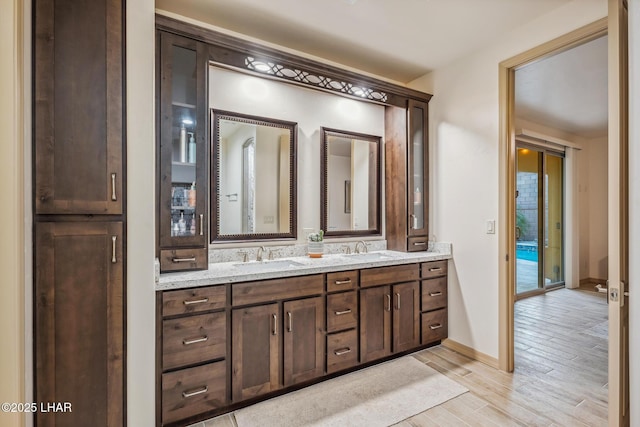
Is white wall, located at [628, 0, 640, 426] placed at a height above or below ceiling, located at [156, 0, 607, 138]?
below

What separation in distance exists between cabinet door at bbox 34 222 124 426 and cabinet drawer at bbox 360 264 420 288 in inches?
66.6

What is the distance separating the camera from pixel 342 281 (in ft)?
8.10

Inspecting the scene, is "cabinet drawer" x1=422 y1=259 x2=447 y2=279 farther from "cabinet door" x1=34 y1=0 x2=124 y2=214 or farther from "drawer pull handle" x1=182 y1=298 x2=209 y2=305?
"cabinet door" x1=34 y1=0 x2=124 y2=214

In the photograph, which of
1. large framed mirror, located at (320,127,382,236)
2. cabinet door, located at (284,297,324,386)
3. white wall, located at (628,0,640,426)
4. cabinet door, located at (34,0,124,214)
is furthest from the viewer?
large framed mirror, located at (320,127,382,236)

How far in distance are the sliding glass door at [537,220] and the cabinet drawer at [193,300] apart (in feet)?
16.3

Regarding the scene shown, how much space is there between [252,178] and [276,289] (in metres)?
1.02

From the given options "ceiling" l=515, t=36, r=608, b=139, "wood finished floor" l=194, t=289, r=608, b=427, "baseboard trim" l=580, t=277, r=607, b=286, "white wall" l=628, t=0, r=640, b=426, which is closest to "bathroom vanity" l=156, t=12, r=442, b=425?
"wood finished floor" l=194, t=289, r=608, b=427

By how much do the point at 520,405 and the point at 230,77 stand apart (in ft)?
10.5

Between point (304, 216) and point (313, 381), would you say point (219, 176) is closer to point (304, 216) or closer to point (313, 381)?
point (304, 216)

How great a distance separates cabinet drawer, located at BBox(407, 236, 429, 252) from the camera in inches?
126

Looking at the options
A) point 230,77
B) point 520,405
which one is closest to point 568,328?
point 520,405

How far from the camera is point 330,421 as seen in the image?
1981 millimetres

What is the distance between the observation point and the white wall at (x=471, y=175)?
8.98 feet
